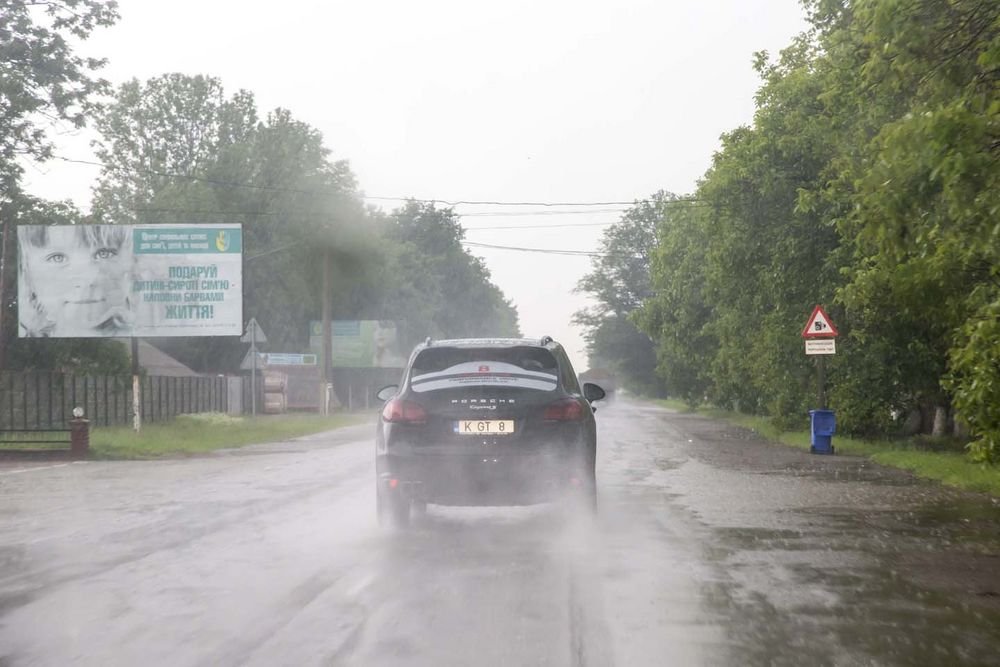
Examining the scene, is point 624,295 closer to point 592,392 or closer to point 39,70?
point 39,70

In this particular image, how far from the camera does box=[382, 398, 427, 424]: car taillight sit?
1055 centimetres

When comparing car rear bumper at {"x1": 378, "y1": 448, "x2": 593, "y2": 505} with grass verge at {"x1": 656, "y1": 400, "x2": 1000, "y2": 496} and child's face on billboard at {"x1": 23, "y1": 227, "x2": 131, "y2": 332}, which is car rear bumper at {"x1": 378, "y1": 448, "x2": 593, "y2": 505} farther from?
child's face on billboard at {"x1": 23, "y1": 227, "x2": 131, "y2": 332}

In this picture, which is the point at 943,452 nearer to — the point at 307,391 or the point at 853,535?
the point at 853,535

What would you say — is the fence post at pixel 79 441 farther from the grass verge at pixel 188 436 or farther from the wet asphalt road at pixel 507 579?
the wet asphalt road at pixel 507 579

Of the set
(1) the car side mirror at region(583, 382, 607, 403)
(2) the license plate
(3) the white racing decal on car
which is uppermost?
(3) the white racing decal on car

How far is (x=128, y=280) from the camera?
29531mm

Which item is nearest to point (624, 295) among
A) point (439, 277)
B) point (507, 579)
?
point (439, 277)

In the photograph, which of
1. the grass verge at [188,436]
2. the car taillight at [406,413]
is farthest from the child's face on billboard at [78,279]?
the car taillight at [406,413]

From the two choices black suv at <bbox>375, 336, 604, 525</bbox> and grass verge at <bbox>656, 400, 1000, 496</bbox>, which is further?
grass verge at <bbox>656, 400, 1000, 496</bbox>

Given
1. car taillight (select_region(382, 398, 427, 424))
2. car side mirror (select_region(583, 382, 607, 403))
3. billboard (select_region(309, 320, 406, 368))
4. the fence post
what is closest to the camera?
car taillight (select_region(382, 398, 427, 424))

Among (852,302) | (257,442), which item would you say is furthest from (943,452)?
(257,442)

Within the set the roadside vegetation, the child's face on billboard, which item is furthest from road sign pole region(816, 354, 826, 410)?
the child's face on billboard

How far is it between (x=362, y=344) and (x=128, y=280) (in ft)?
159

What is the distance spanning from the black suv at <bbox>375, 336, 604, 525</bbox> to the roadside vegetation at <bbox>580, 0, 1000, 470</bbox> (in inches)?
137
